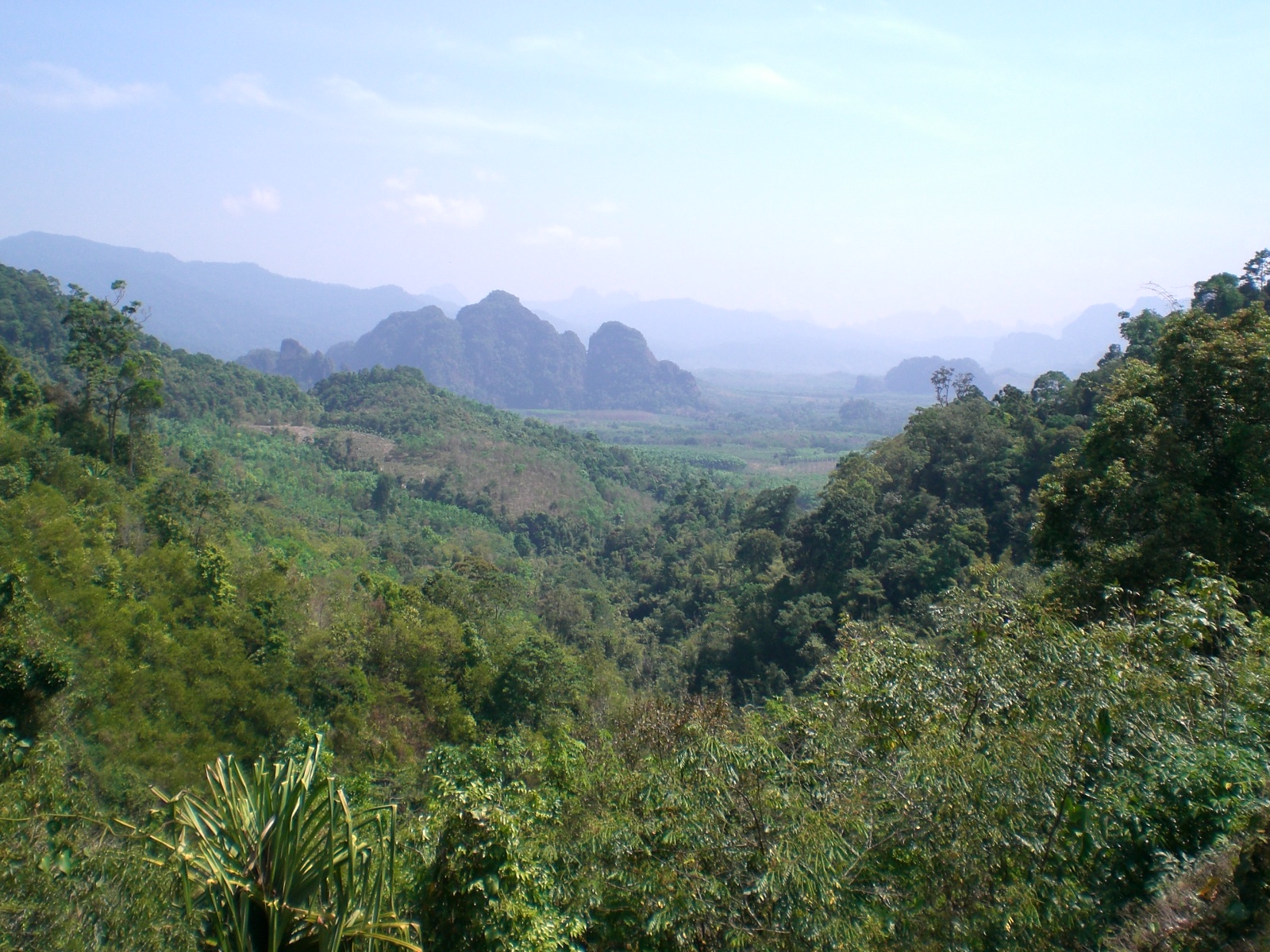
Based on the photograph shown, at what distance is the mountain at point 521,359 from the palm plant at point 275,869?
116657 millimetres

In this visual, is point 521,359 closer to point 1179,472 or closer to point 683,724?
point 1179,472

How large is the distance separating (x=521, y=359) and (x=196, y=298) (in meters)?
79.6

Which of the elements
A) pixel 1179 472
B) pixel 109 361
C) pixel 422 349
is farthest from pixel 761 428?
pixel 1179 472

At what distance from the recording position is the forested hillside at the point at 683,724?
10.1 feet

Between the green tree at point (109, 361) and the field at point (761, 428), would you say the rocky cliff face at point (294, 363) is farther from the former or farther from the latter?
the green tree at point (109, 361)

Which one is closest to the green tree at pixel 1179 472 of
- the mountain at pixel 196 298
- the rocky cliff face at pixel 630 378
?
the rocky cliff face at pixel 630 378

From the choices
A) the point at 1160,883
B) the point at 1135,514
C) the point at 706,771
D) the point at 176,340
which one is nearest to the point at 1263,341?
the point at 1135,514

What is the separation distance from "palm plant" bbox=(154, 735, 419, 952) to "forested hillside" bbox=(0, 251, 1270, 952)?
2 cm

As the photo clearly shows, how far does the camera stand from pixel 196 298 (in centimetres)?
15588

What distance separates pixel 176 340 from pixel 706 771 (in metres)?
146

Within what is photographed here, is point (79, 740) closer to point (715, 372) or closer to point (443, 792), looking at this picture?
point (443, 792)

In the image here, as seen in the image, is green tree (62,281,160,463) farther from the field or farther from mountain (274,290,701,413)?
mountain (274,290,701,413)

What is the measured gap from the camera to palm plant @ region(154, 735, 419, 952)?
278 centimetres

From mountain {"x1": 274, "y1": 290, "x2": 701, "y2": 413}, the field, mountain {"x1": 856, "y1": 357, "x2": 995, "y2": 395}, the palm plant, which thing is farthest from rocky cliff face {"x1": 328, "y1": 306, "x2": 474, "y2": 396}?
the palm plant
